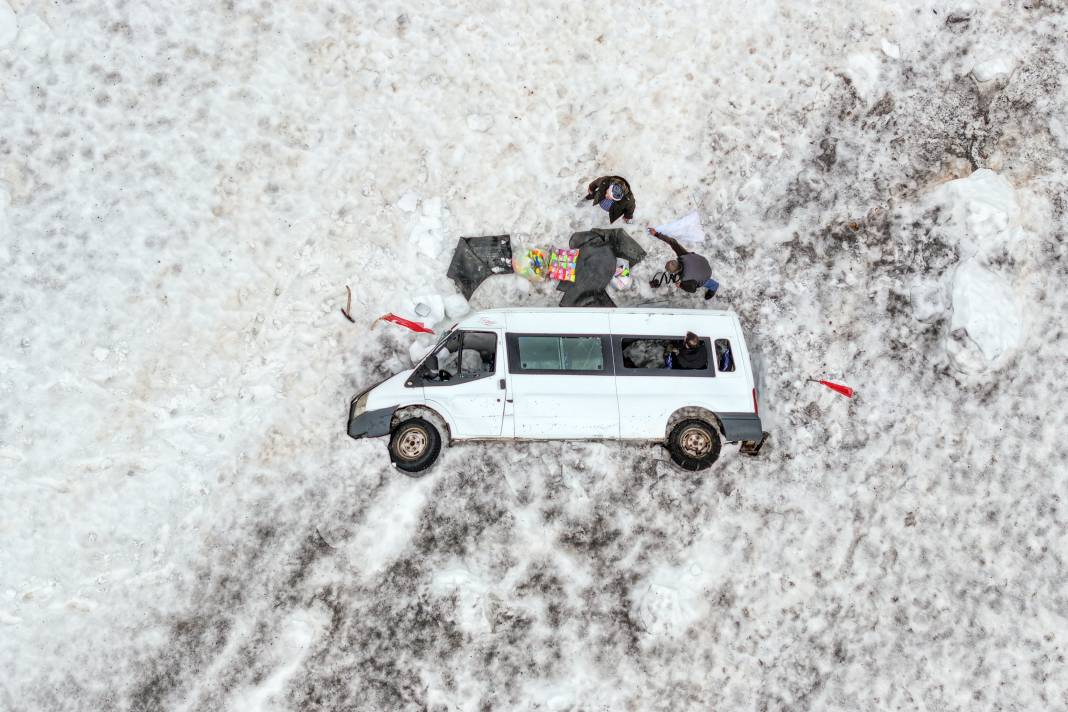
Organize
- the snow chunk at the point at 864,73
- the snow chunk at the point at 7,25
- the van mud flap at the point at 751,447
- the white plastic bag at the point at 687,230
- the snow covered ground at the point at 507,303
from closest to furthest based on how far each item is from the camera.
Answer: the snow covered ground at the point at 507,303
the van mud flap at the point at 751,447
the snow chunk at the point at 7,25
the white plastic bag at the point at 687,230
the snow chunk at the point at 864,73

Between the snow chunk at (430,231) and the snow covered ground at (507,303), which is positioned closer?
the snow covered ground at (507,303)

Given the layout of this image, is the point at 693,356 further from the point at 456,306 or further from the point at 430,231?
the point at 430,231

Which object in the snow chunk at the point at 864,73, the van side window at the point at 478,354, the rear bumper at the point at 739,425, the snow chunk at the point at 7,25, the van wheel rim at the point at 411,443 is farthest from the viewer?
the snow chunk at the point at 864,73

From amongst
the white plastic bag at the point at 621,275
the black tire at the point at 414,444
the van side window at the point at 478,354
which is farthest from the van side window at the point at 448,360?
the white plastic bag at the point at 621,275

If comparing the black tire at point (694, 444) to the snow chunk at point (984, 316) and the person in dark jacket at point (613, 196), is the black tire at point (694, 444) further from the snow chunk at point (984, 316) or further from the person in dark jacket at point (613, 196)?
the snow chunk at point (984, 316)

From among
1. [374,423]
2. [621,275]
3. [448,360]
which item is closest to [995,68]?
[621,275]

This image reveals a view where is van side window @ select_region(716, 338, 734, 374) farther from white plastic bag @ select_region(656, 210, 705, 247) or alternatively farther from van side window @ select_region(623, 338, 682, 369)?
white plastic bag @ select_region(656, 210, 705, 247)

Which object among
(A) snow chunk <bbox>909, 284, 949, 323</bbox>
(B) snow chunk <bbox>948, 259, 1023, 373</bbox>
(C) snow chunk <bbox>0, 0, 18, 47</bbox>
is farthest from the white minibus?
(C) snow chunk <bbox>0, 0, 18, 47</bbox>
